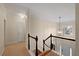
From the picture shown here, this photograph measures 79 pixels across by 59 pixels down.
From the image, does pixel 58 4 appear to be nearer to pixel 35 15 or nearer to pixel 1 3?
pixel 35 15

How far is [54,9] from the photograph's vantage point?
201 cm

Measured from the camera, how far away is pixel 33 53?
6.66 feet

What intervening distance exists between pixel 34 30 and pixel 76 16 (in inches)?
26.8

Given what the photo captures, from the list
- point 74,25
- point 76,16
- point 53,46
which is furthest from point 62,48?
point 76,16

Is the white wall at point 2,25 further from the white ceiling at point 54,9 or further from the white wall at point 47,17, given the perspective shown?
the white wall at point 47,17

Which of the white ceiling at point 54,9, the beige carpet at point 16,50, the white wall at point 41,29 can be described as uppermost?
the white ceiling at point 54,9

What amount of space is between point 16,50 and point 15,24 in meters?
0.41

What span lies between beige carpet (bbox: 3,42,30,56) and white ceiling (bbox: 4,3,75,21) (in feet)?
1.90

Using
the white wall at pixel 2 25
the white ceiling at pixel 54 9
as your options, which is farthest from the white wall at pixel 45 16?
the white wall at pixel 2 25

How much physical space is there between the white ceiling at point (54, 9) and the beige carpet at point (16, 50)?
0.58m

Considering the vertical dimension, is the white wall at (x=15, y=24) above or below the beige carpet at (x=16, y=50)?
above

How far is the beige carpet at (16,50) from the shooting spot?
6.49 feet

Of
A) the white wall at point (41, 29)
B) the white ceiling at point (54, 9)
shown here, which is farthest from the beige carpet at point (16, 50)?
the white ceiling at point (54, 9)

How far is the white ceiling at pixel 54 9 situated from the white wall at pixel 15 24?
0.11 meters
